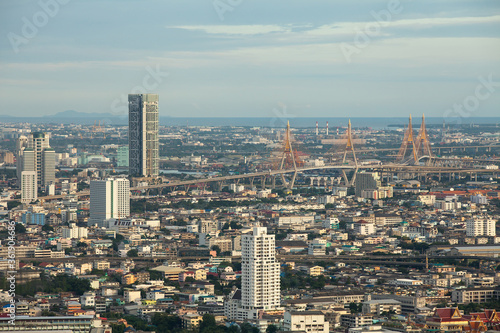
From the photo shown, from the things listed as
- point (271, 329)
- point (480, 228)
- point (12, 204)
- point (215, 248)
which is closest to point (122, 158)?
point (12, 204)

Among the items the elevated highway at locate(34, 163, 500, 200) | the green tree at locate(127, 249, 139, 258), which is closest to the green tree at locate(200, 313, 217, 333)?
the green tree at locate(127, 249, 139, 258)

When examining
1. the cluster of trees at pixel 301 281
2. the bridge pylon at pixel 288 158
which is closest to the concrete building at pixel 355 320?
the cluster of trees at pixel 301 281

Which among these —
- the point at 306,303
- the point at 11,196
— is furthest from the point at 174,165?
the point at 306,303

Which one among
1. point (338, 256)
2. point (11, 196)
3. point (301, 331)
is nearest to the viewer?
point (301, 331)

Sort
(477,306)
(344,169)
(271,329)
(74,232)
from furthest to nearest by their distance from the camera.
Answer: (344,169) < (74,232) < (477,306) < (271,329)

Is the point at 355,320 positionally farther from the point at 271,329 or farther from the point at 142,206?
A: the point at 142,206

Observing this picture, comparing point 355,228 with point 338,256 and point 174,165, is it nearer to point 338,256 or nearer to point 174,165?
point 338,256

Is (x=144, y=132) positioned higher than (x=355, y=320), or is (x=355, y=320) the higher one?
(x=144, y=132)

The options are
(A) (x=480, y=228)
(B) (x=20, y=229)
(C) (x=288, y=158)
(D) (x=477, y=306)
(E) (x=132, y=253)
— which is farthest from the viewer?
(C) (x=288, y=158)
